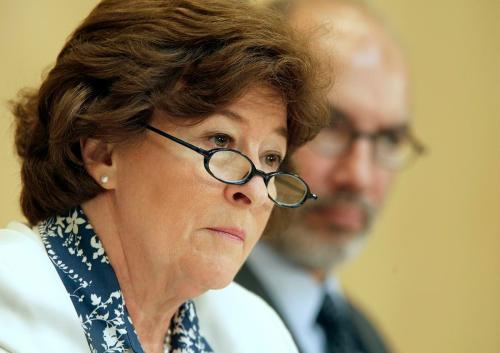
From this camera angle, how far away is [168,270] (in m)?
1.91

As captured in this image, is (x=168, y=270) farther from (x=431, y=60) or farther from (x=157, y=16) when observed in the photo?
(x=431, y=60)

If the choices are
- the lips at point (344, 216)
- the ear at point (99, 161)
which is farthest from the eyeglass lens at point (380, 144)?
the ear at point (99, 161)

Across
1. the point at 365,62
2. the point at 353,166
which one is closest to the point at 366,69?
the point at 365,62

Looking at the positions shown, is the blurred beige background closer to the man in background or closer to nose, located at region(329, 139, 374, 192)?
the man in background

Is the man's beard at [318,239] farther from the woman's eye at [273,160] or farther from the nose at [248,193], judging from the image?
the nose at [248,193]

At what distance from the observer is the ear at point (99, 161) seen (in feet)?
6.27

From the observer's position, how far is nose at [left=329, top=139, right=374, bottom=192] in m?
3.26

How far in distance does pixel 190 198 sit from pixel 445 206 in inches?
90.1

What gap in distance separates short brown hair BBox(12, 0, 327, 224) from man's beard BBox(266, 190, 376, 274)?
1.36m

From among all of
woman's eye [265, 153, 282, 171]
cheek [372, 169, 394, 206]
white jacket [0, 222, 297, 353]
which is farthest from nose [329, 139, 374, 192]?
white jacket [0, 222, 297, 353]

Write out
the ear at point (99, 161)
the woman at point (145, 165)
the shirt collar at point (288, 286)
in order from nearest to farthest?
the woman at point (145, 165) < the ear at point (99, 161) < the shirt collar at point (288, 286)

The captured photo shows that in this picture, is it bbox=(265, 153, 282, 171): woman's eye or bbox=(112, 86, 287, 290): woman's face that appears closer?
bbox=(112, 86, 287, 290): woman's face

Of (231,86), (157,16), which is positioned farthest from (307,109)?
(157,16)

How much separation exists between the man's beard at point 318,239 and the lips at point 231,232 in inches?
49.7
